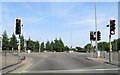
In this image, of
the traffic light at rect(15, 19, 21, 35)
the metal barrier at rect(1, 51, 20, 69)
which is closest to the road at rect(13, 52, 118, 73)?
the metal barrier at rect(1, 51, 20, 69)

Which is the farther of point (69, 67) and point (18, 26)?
point (18, 26)

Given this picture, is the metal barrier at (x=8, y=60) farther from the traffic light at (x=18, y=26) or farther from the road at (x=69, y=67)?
the traffic light at (x=18, y=26)

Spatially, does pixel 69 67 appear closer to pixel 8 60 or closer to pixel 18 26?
pixel 18 26

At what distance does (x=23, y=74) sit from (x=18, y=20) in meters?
12.5

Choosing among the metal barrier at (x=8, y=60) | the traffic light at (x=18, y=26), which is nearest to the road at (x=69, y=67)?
the metal barrier at (x=8, y=60)

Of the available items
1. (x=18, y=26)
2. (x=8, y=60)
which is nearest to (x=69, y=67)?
(x=18, y=26)

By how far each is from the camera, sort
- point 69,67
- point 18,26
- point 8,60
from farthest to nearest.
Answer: point 8,60 < point 18,26 < point 69,67

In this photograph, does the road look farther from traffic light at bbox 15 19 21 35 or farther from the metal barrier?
traffic light at bbox 15 19 21 35

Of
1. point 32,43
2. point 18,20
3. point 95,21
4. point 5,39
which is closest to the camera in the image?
point 18,20

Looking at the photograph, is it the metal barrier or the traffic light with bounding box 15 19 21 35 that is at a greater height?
the traffic light with bounding box 15 19 21 35

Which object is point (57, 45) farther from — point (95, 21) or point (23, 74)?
point (23, 74)

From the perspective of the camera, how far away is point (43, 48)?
184750mm

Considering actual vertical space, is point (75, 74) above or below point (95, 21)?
below

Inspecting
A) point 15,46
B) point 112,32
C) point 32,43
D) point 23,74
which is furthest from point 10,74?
point 32,43
